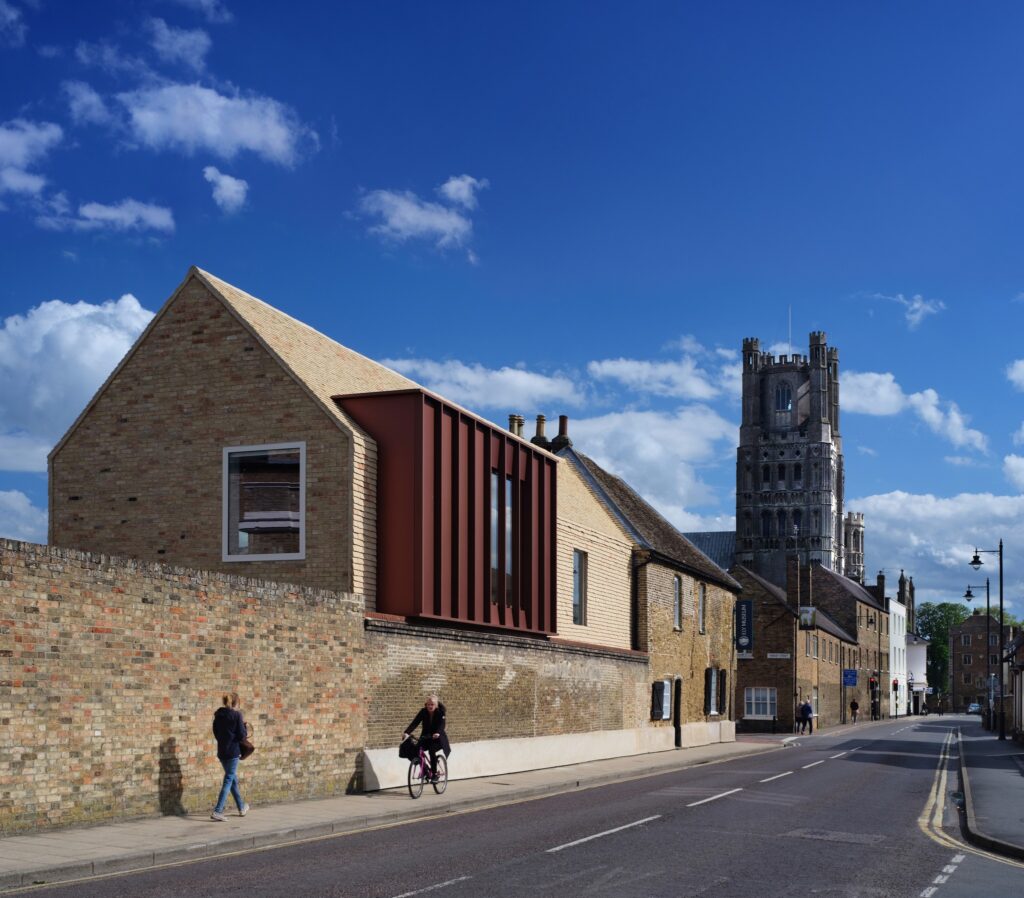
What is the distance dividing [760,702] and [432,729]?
153 feet

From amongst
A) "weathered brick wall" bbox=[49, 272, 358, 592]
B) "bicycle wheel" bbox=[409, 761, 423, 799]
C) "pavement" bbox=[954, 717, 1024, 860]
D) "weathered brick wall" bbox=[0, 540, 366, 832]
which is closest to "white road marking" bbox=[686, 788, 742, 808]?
"pavement" bbox=[954, 717, 1024, 860]

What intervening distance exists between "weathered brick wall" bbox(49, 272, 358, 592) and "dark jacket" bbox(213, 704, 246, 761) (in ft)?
18.7

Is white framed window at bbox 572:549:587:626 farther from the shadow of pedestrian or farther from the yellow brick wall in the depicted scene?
the shadow of pedestrian

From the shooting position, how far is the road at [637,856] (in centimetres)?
1055

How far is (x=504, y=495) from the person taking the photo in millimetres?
26359

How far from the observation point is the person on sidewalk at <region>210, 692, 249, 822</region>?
14.9 m

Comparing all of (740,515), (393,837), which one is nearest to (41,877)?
(393,837)

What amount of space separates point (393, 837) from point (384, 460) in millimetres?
9064

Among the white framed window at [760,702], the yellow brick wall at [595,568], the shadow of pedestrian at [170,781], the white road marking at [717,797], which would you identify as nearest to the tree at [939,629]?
the white framed window at [760,702]

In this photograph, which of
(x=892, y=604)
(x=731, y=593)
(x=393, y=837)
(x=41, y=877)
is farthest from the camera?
(x=892, y=604)

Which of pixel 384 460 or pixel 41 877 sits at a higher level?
pixel 384 460

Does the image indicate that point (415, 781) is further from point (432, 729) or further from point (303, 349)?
point (303, 349)

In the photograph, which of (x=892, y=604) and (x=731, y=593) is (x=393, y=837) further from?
(x=892, y=604)

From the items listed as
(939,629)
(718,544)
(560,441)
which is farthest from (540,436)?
(939,629)
